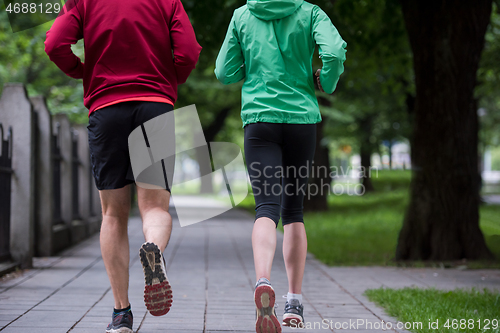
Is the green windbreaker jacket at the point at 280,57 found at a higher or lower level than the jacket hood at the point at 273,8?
lower

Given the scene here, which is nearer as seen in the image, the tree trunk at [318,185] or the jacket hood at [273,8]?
the jacket hood at [273,8]

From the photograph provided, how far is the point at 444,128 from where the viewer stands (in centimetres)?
674

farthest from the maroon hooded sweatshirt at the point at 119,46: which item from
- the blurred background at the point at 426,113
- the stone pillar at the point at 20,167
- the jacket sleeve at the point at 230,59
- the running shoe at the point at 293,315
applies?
the blurred background at the point at 426,113

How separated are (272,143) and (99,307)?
1855mm

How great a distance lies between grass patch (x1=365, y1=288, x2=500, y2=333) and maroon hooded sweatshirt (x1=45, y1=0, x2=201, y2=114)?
2151 millimetres

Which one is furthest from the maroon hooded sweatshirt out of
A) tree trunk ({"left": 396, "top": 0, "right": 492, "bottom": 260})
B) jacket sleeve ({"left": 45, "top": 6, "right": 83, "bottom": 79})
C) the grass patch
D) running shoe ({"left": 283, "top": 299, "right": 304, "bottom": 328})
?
tree trunk ({"left": 396, "top": 0, "right": 492, "bottom": 260})

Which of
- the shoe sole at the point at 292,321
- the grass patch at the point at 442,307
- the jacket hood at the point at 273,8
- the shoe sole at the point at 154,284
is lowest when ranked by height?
the grass patch at the point at 442,307

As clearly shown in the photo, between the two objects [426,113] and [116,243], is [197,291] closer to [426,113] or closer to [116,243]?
[116,243]

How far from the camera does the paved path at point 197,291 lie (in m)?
3.58

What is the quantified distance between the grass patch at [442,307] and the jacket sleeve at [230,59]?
6.19 ft

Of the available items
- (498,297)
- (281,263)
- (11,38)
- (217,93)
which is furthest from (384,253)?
(11,38)

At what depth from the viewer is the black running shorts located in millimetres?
2902

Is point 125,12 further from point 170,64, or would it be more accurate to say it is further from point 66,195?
point 66,195

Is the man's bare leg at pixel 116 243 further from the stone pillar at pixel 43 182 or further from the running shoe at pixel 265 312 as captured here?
the stone pillar at pixel 43 182
